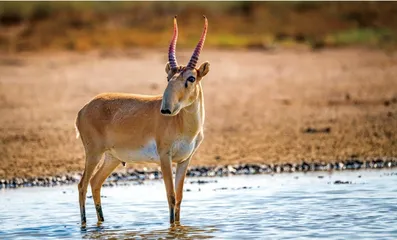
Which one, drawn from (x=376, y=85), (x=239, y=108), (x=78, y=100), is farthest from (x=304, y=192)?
(x=376, y=85)

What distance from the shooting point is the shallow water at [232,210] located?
11.5 meters

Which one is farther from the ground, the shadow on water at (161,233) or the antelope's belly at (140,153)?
the antelope's belly at (140,153)

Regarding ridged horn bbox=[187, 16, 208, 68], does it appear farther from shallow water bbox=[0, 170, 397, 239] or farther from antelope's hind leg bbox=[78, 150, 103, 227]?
shallow water bbox=[0, 170, 397, 239]

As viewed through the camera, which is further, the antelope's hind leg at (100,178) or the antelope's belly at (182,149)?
the antelope's hind leg at (100,178)

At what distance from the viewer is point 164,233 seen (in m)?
11.5

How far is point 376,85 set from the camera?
26.2m

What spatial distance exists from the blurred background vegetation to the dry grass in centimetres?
271

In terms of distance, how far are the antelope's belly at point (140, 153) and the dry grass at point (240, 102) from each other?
4.18m

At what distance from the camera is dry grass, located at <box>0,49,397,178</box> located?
57.1 feet

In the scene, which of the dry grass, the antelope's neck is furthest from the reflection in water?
the dry grass

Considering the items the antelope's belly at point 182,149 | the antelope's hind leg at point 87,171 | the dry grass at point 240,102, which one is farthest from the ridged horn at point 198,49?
the dry grass at point 240,102

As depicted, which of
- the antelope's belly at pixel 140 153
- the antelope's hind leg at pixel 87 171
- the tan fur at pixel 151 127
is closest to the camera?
the tan fur at pixel 151 127

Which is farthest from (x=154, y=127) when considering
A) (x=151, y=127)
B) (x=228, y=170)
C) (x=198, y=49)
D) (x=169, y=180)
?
(x=228, y=170)

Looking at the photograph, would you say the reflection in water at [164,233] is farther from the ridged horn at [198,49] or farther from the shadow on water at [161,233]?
the ridged horn at [198,49]
